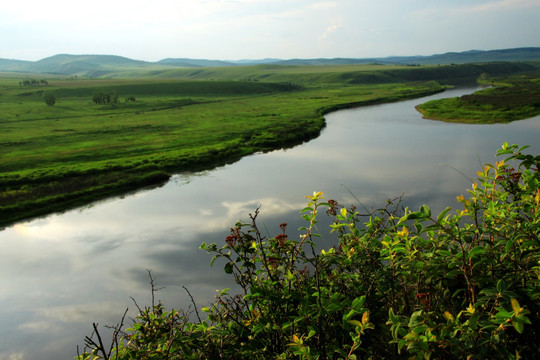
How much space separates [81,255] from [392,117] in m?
57.5

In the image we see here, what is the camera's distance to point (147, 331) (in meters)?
4.23

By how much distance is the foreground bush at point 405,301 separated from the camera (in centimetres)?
267

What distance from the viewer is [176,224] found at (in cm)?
2634

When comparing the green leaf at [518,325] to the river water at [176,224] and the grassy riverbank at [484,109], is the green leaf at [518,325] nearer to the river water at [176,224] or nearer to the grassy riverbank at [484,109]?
the river water at [176,224]

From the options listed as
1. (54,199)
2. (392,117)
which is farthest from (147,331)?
(392,117)

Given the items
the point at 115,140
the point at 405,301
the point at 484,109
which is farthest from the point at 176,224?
the point at 484,109

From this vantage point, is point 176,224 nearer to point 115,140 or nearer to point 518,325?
point 518,325

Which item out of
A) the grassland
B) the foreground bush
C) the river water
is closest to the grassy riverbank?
the river water

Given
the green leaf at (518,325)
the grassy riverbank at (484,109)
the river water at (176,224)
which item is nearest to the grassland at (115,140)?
the river water at (176,224)

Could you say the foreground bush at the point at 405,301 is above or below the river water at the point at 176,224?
above

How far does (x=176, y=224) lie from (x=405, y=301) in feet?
79.7

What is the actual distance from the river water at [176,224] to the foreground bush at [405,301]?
7.66 metres

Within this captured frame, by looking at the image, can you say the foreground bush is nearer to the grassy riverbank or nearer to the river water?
the river water

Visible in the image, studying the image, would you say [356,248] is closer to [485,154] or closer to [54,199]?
[54,199]
